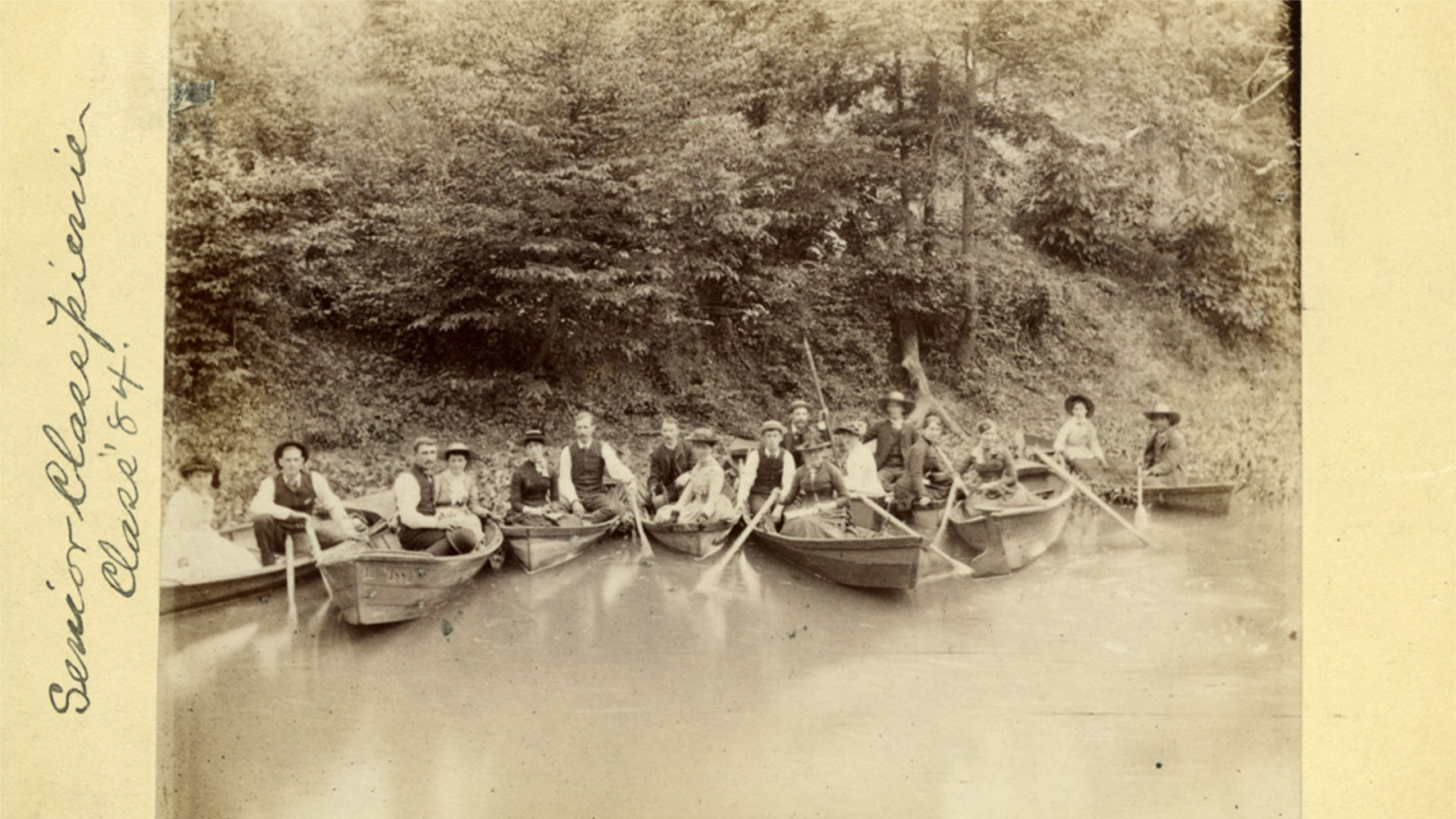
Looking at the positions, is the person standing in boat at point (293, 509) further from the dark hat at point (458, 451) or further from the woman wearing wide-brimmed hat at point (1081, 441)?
the woman wearing wide-brimmed hat at point (1081, 441)

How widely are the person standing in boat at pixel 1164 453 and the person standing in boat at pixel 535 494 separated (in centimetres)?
260

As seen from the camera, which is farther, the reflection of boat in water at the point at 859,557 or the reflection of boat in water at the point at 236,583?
the reflection of boat in water at the point at 859,557

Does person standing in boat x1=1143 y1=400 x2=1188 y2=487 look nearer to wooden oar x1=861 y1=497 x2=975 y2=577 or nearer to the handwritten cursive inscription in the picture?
wooden oar x1=861 y1=497 x2=975 y2=577

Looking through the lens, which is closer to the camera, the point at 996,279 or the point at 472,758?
the point at 472,758

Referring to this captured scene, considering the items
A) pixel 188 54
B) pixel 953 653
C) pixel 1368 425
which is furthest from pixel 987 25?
pixel 188 54

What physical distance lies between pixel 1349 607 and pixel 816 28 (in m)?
3.53

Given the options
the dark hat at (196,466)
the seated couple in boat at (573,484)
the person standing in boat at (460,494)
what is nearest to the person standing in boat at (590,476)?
the seated couple in boat at (573,484)

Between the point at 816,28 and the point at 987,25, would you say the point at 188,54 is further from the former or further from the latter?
the point at 987,25

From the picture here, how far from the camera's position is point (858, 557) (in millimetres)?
4324

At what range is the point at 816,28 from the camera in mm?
4477

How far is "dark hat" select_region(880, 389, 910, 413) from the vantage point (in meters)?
4.43

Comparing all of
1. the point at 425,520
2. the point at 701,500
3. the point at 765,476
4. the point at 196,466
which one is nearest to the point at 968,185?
the point at 765,476

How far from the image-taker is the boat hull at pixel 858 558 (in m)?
4.31

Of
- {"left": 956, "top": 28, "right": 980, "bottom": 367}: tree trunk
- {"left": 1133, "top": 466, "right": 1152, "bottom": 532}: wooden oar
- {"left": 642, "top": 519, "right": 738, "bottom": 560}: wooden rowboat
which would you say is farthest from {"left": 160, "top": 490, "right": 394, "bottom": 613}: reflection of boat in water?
{"left": 1133, "top": 466, "right": 1152, "bottom": 532}: wooden oar
